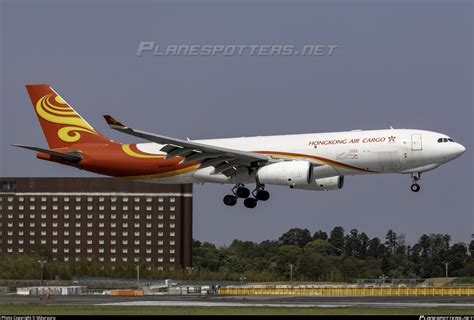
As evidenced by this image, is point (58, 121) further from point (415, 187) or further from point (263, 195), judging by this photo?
point (415, 187)

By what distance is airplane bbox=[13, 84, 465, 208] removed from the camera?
234 feet

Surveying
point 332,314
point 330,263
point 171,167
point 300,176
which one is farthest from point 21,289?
point 330,263

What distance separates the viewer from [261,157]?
241ft

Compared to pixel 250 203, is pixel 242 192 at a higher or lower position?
higher

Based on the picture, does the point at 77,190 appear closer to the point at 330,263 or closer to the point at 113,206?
the point at 113,206

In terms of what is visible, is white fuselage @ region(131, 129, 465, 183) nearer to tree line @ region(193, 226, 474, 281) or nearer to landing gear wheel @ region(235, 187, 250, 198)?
landing gear wheel @ region(235, 187, 250, 198)

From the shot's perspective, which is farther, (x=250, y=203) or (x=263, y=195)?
(x=250, y=203)

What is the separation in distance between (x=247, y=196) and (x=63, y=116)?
51.7 ft

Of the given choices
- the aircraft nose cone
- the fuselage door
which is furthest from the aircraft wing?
the aircraft nose cone

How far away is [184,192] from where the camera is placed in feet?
555

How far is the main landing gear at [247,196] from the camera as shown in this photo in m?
75.8

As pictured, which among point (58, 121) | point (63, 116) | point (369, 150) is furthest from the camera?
point (63, 116)

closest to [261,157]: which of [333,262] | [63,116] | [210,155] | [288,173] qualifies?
[288,173]

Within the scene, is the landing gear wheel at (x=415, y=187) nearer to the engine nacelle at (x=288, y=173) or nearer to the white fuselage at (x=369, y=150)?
the white fuselage at (x=369, y=150)
